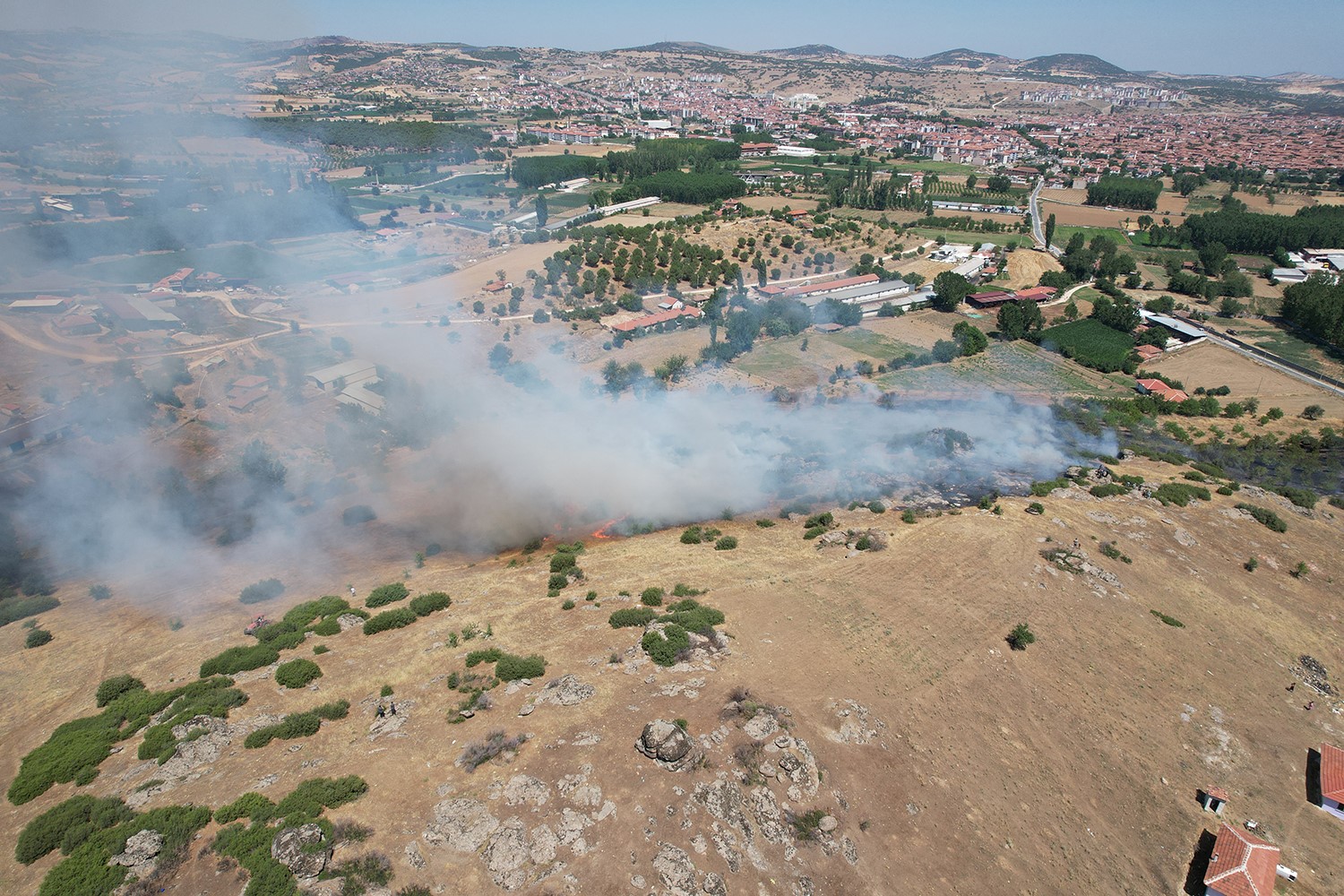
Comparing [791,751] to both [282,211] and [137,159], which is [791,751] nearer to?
[137,159]

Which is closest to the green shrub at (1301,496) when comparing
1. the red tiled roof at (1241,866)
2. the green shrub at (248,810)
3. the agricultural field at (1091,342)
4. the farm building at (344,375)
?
the agricultural field at (1091,342)

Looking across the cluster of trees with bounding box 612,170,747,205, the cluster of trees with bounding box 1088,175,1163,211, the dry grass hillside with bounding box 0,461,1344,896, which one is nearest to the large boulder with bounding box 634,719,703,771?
the dry grass hillside with bounding box 0,461,1344,896

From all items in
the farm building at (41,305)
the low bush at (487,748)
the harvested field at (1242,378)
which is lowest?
the harvested field at (1242,378)

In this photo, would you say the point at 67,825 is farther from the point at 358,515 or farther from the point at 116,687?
the point at 358,515

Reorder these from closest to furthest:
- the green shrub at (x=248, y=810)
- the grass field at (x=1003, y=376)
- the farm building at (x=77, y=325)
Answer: the green shrub at (x=248, y=810)
the farm building at (x=77, y=325)
the grass field at (x=1003, y=376)

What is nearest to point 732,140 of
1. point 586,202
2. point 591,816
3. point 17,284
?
point 586,202

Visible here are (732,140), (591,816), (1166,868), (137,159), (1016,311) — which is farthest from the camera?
(732,140)

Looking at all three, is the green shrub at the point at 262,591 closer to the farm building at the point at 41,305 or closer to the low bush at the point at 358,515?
the low bush at the point at 358,515

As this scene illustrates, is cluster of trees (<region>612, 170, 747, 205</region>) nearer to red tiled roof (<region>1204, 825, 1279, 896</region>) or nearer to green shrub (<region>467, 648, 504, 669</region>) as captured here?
green shrub (<region>467, 648, 504, 669</region>)
